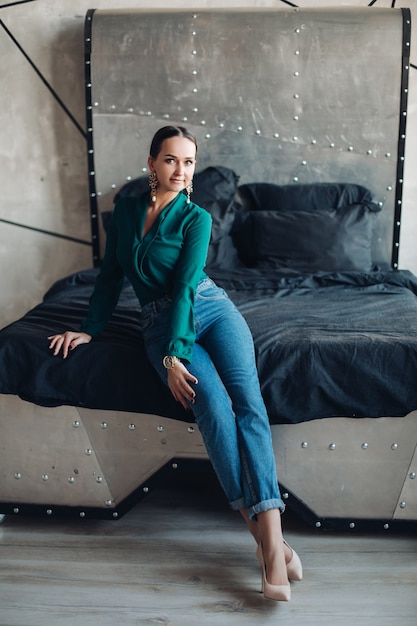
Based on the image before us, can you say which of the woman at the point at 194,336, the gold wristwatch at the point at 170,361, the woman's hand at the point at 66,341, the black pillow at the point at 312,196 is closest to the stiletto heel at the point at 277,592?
the woman at the point at 194,336

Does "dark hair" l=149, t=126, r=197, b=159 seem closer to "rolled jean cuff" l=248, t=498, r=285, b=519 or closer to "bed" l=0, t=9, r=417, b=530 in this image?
"bed" l=0, t=9, r=417, b=530

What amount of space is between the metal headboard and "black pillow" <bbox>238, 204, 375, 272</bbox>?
11.8 inches

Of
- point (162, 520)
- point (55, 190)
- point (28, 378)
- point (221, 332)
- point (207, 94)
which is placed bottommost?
point (162, 520)

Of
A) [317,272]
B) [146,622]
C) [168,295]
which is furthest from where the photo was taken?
[317,272]

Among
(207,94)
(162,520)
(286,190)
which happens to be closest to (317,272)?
(286,190)

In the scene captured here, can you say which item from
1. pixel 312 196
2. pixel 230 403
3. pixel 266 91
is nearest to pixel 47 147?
pixel 266 91

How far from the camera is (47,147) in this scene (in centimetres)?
391

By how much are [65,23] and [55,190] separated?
87cm

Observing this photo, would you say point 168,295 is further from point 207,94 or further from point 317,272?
point 207,94

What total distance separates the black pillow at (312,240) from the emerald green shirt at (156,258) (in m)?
1.21

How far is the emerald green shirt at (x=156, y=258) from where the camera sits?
6.94 feet

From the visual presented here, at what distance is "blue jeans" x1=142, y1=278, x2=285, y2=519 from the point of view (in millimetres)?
1920

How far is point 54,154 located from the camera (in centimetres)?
392

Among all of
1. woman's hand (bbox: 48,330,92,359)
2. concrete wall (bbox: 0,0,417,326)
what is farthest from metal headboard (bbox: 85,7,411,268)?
woman's hand (bbox: 48,330,92,359)
